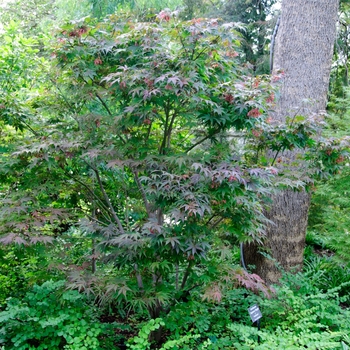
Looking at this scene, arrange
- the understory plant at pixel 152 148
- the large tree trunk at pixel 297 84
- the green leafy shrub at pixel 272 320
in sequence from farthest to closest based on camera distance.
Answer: the large tree trunk at pixel 297 84 < the green leafy shrub at pixel 272 320 < the understory plant at pixel 152 148

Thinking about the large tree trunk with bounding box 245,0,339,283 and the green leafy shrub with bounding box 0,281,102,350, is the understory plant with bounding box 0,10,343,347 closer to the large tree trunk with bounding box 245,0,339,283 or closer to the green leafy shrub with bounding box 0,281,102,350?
the green leafy shrub with bounding box 0,281,102,350

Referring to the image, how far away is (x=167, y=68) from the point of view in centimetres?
248

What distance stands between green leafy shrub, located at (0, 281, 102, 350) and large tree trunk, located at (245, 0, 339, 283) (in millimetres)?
2163

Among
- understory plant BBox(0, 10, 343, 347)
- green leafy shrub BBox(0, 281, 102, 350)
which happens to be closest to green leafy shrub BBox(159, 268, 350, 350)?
understory plant BBox(0, 10, 343, 347)

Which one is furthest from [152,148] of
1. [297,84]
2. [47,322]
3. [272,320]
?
[297,84]

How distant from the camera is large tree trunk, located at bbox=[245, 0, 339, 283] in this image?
3930mm

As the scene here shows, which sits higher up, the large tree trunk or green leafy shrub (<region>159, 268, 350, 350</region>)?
the large tree trunk

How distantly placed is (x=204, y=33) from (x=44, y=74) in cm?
157

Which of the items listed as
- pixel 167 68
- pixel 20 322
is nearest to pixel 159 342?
pixel 20 322

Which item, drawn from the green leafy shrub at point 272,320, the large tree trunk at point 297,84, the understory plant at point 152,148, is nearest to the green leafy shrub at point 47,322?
the understory plant at point 152,148

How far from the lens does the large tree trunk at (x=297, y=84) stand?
3930 millimetres

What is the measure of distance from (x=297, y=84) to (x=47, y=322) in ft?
11.3

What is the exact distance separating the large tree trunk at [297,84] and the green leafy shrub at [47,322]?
7.10 feet

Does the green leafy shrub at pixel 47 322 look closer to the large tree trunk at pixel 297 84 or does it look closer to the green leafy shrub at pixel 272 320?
the green leafy shrub at pixel 272 320
